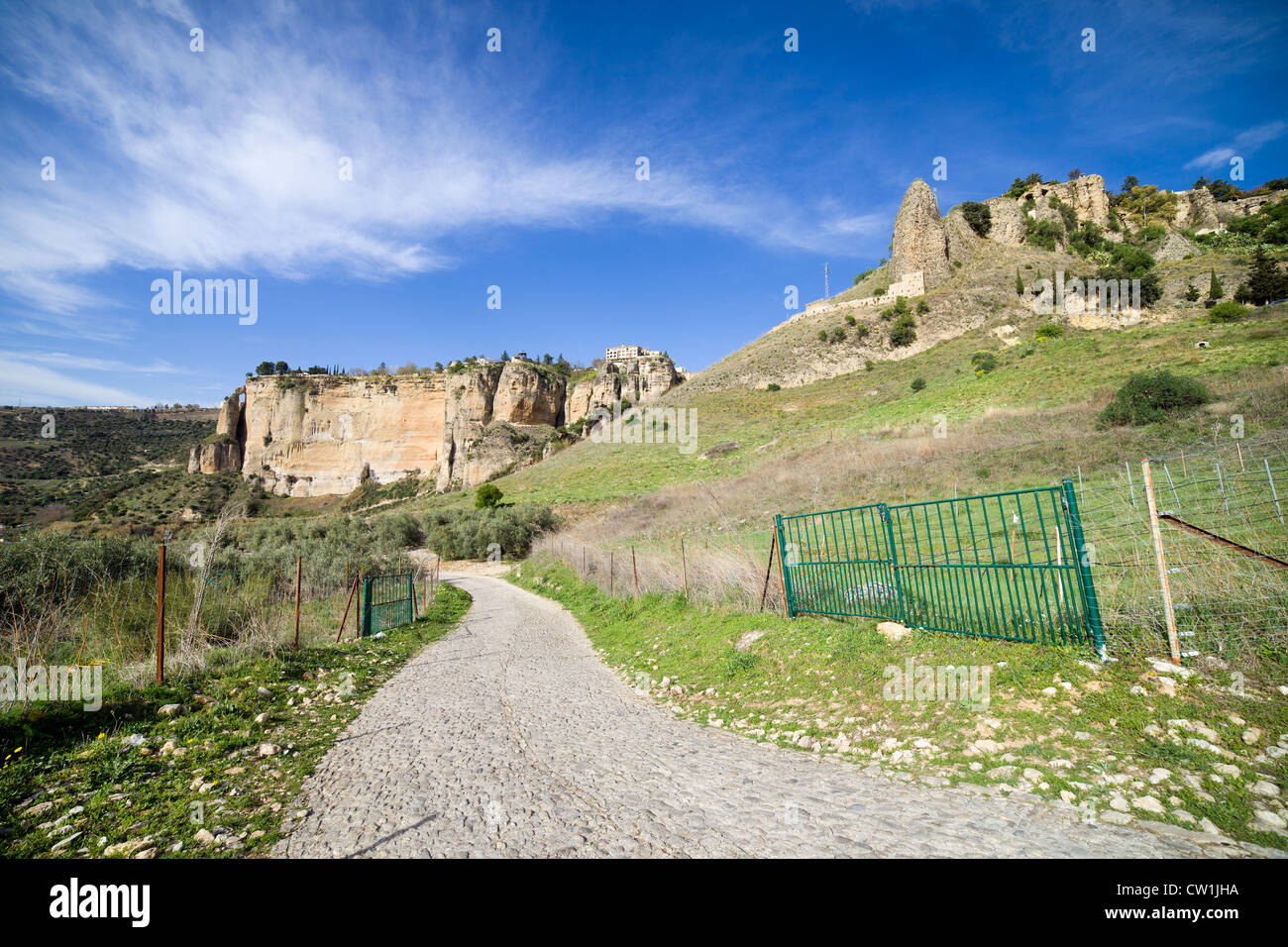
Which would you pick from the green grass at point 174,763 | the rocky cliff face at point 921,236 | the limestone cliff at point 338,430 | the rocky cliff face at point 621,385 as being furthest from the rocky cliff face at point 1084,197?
the green grass at point 174,763

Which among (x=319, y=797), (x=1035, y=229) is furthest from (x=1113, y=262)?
(x=319, y=797)

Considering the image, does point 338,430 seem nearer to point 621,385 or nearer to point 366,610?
point 621,385

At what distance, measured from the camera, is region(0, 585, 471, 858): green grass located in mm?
3598

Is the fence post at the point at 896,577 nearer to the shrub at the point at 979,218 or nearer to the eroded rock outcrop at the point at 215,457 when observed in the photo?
the shrub at the point at 979,218

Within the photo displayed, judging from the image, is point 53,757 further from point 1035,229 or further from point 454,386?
point 1035,229

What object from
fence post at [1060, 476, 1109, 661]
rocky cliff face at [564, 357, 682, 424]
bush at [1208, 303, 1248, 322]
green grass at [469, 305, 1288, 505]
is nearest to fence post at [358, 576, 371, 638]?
fence post at [1060, 476, 1109, 661]

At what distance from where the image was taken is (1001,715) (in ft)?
15.2

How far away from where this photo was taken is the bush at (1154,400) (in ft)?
58.6

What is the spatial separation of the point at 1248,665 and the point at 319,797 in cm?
748

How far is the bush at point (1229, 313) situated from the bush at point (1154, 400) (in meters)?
22.9

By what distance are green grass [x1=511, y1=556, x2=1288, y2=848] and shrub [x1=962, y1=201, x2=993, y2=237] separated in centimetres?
8469

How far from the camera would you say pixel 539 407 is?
273ft

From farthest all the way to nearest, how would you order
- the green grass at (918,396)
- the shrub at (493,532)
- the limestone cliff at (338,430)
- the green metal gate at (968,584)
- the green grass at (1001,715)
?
the limestone cliff at (338,430), the shrub at (493,532), the green grass at (918,396), the green metal gate at (968,584), the green grass at (1001,715)

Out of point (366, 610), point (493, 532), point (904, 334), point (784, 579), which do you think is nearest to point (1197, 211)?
point (904, 334)
